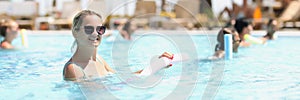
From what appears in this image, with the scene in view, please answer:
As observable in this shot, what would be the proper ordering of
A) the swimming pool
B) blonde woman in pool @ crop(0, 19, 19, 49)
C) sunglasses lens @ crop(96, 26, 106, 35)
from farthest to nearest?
1. blonde woman in pool @ crop(0, 19, 19, 49)
2. sunglasses lens @ crop(96, 26, 106, 35)
3. the swimming pool

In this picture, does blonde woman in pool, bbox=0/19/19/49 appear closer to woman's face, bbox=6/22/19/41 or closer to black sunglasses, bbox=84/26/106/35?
woman's face, bbox=6/22/19/41

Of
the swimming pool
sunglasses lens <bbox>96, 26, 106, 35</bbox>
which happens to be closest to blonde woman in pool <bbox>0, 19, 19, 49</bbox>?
the swimming pool

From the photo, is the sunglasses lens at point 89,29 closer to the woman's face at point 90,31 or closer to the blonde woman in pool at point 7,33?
the woman's face at point 90,31

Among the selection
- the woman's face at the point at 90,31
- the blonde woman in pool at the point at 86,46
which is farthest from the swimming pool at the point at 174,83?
the woman's face at the point at 90,31

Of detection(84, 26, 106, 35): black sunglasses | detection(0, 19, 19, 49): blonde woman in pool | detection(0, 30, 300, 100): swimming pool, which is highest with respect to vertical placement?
detection(84, 26, 106, 35): black sunglasses

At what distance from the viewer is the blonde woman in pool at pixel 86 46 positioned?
3.08 meters

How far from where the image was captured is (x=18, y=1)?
13547 millimetres

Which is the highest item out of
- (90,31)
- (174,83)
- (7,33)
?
(90,31)

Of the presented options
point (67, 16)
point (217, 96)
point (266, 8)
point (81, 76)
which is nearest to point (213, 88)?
point (217, 96)

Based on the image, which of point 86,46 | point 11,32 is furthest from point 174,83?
point 11,32

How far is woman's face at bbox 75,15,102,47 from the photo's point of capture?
3080 millimetres

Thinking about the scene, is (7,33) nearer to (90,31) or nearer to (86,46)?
(86,46)

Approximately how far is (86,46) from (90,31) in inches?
6.2

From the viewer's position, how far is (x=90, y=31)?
3.08m
